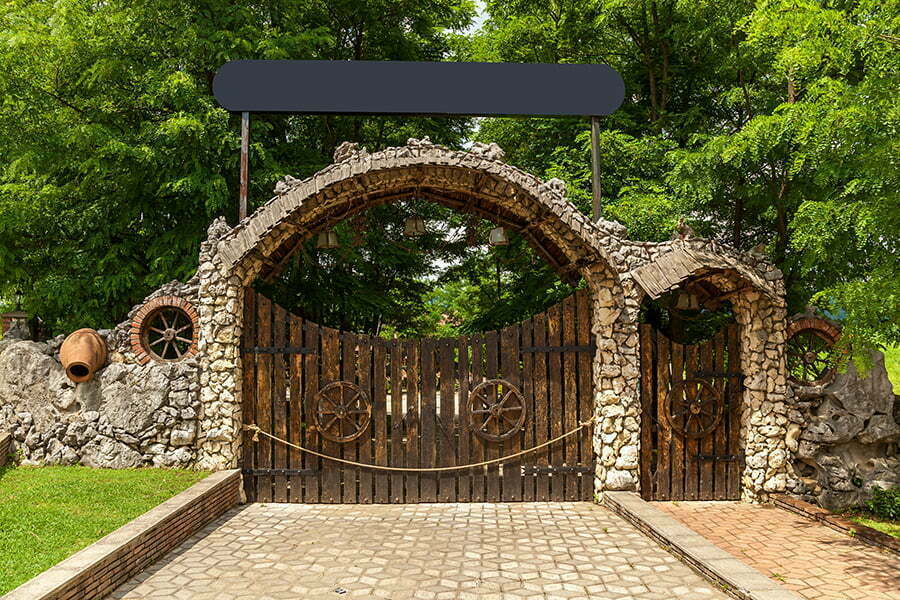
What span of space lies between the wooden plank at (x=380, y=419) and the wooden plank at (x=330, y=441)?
46 cm

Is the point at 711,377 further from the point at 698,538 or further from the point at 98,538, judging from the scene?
the point at 98,538

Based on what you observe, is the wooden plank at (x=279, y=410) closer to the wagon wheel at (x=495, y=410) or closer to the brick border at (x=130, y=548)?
the brick border at (x=130, y=548)

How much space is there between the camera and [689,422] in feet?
26.9

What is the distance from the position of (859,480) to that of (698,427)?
2115 mm

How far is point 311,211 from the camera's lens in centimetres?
790

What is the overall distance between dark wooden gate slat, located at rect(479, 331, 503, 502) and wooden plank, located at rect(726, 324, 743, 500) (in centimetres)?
294

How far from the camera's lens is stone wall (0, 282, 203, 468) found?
7844mm

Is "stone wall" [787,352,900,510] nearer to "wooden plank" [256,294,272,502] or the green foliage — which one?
the green foliage

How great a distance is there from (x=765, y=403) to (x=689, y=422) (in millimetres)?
948

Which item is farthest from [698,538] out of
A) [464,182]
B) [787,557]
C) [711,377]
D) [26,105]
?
[26,105]

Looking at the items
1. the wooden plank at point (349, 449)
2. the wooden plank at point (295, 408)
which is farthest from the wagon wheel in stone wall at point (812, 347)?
the wooden plank at point (295, 408)

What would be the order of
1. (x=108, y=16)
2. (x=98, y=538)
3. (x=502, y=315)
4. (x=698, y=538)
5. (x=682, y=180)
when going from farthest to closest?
1. (x=502, y=315)
2. (x=108, y=16)
3. (x=682, y=180)
4. (x=698, y=538)
5. (x=98, y=538)

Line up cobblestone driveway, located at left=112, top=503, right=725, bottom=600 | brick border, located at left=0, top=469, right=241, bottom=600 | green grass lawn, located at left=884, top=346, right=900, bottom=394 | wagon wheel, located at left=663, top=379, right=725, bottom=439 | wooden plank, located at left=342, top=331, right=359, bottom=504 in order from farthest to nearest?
green grass lawn, located at left=884, top=346, right=900, bottom=394 < wagon wheel, located at left=663, top=379, right=725, bottom=439 < wooden plank, located at left=342, top=331, right=359, bottom=504 < cobblestone driveway, located at left=112, top=503, right=725, bottom=600 < brick border, located at left=0, top=469, right=241, bottom=600

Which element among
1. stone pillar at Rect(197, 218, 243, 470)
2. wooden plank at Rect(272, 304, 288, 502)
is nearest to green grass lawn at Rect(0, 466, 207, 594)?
stone pillar at Rect(197, 218, 243, 470)
